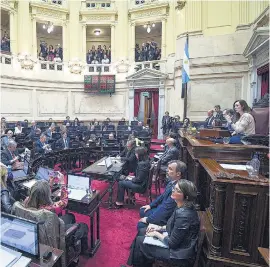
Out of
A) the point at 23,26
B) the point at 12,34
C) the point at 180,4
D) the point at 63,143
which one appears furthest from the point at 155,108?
the point at 12,34

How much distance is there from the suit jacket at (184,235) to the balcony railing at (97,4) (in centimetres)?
1483

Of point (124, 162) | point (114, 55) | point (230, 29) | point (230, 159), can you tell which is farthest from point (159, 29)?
point (230, 159)

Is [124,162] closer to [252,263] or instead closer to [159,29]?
[252,263]

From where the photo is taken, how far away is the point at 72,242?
7.90ft

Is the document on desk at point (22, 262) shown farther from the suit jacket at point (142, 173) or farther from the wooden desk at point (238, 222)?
the suit jacket at point (142, 173)

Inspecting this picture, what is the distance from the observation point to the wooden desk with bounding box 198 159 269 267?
1.87m

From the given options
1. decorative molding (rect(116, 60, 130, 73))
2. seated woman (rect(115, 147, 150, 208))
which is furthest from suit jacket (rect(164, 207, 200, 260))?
decorative molding (rect(116, 60, 130, 73))

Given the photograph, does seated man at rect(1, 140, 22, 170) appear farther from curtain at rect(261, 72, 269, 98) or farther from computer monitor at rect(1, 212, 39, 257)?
curtain at rect(261, 72, 269, 98)

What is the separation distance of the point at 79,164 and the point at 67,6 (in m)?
11.5

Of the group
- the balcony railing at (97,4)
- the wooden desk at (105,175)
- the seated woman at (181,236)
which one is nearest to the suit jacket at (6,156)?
the wooden desk at (105,175)

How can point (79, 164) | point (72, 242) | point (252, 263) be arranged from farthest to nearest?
point (79, 164) → point (72, 242) → point (252, 263)

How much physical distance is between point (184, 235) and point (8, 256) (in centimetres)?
146

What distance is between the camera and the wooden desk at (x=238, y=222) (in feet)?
6.14

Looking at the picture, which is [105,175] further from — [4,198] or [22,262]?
[22,262]
